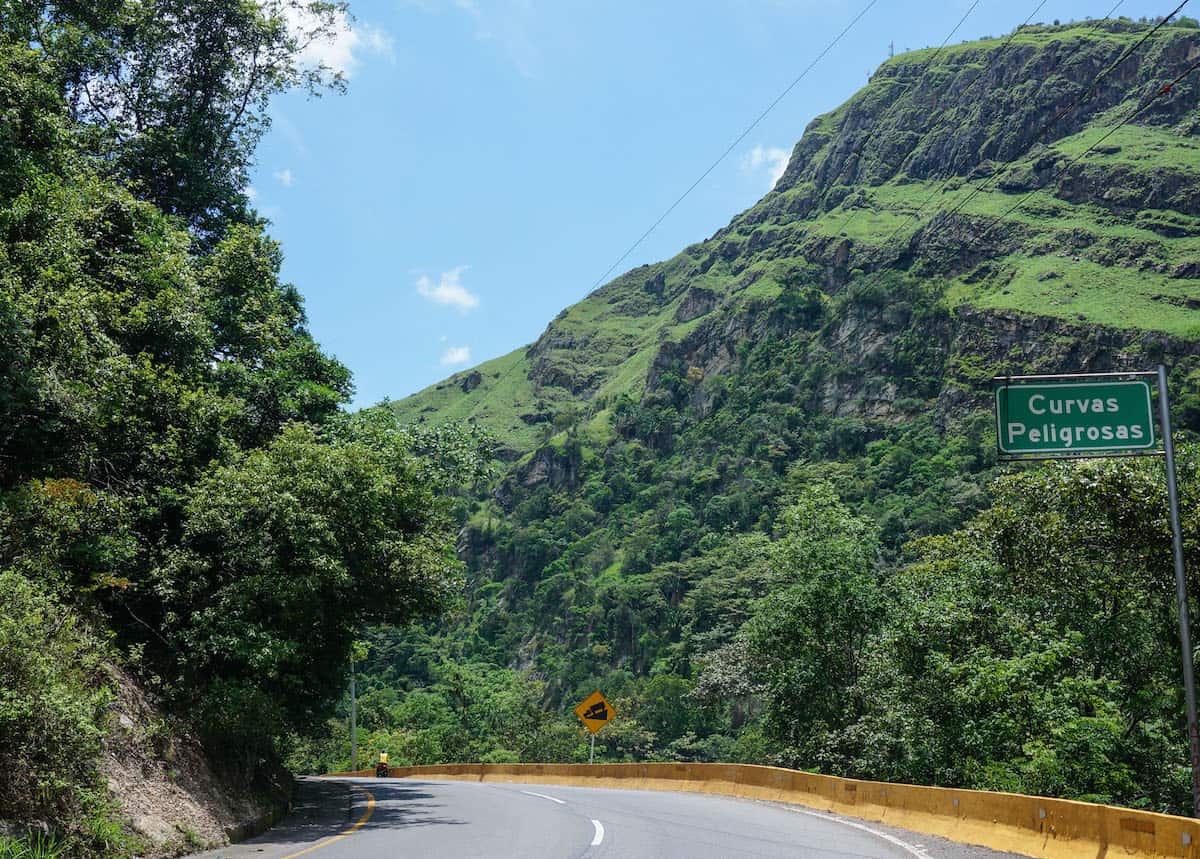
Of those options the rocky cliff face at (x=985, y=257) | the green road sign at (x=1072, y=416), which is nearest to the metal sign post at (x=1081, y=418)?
the green road sign at (x=1072, y=416)

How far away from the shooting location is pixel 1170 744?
22266 millimetres

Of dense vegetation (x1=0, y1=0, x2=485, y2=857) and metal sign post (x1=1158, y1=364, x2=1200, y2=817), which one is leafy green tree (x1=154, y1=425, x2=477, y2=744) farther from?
metal sign post (x1=1158, y1=364, x2=1200, y2=817)

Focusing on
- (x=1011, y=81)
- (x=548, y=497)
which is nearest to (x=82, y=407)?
(x=548, y=497)

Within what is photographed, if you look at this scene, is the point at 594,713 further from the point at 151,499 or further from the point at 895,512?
the point at 895,512

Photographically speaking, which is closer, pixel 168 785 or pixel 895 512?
pixel 168 785

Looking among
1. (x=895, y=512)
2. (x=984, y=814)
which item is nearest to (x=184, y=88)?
(x=984, y=814)

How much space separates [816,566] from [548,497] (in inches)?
5525

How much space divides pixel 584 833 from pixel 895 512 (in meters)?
85.7

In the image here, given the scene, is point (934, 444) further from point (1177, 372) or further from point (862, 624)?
point (862, 624)

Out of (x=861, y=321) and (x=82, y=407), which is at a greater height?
(x=861, y=321)

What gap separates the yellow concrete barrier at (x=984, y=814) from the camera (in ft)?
27.1

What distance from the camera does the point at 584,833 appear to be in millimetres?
13070

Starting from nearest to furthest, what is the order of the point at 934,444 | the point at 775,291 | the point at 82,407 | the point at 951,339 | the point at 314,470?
1. the point at 82,407
2. the point at 314,470
3. the point at 934,444
4. the point at 951,339
5. the point at 775,291

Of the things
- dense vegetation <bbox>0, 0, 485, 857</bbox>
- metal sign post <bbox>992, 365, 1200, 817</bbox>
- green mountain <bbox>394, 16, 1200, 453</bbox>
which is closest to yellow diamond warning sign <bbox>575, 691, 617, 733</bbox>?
dense vegetation <bbox>0, 0, 485, 857</bbox>
